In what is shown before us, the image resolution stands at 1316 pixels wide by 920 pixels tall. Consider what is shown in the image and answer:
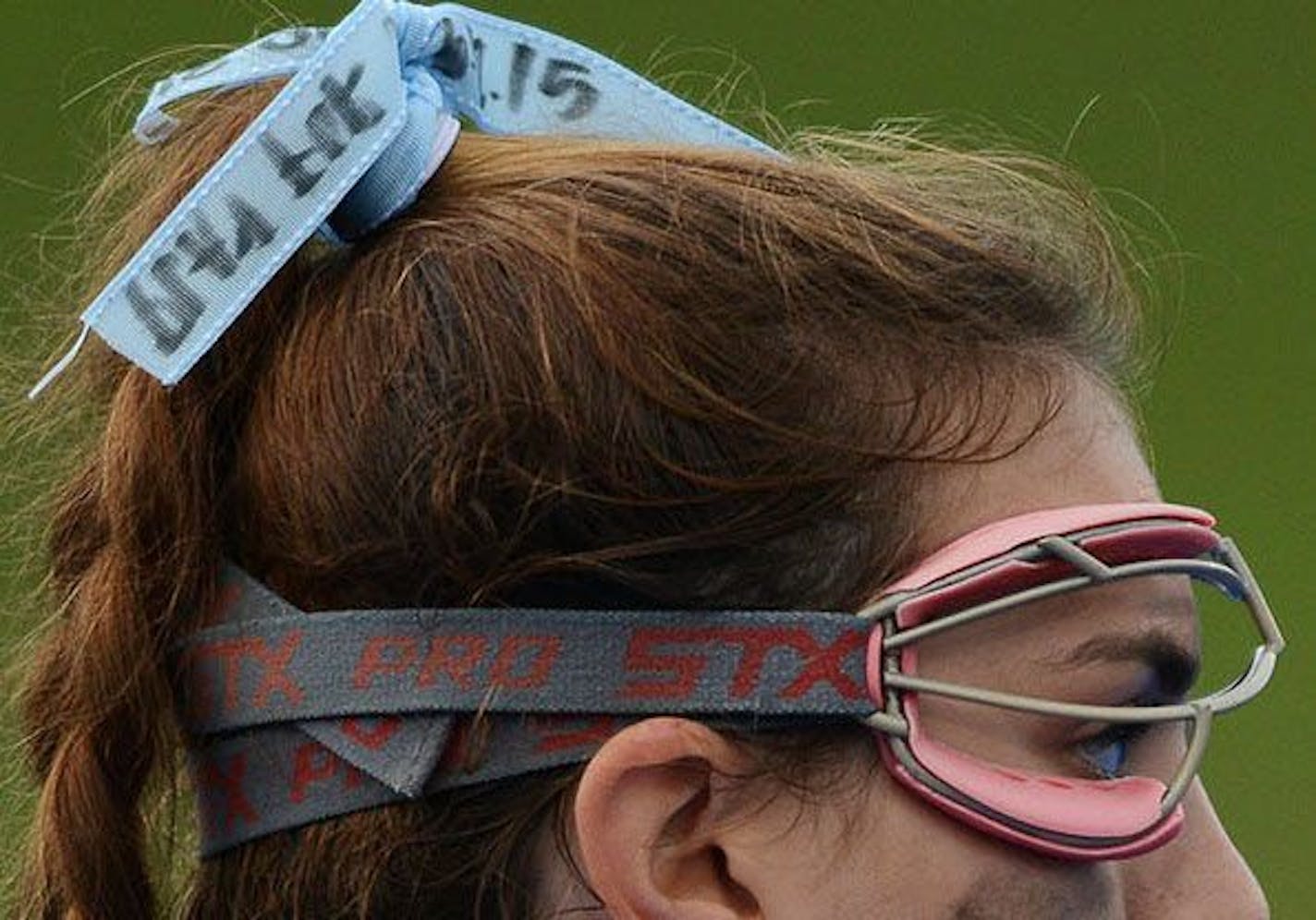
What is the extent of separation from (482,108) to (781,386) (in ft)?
1.26

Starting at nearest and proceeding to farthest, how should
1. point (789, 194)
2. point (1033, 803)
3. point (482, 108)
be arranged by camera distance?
point (1033, 803) < point (789, 194) < point (482, 108)

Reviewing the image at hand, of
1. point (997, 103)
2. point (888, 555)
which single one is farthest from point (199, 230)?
point (997, 103)

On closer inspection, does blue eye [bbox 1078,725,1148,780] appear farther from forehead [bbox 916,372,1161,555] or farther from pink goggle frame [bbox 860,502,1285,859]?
forehead [bbox 916,372,1161,555]

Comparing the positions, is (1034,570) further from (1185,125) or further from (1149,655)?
(1185,125)

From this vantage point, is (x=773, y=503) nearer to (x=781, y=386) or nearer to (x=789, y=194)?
(x=781, y=386)

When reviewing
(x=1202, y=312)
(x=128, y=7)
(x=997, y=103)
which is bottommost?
(x=1202, y=312)

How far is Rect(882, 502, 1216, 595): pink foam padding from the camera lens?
179 cm

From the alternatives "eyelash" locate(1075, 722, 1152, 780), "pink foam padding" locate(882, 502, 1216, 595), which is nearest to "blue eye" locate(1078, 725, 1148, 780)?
"eyelash" locate(1075, 722, 1152, 780)

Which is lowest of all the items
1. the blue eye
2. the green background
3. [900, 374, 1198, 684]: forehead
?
the green background

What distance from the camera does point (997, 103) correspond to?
496 centimetres

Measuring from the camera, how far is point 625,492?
1.78 metres

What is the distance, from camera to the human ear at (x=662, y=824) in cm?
176

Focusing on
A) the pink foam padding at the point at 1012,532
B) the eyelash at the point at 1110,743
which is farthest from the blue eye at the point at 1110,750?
the pink foam padding at the point at 1012,532

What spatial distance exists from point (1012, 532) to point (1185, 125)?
3431 millimetres
